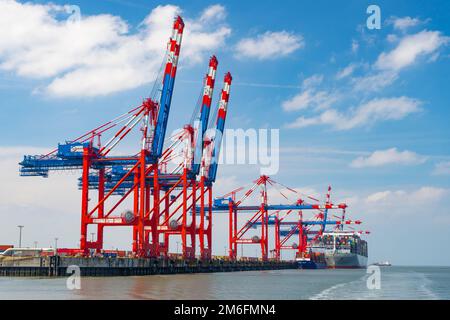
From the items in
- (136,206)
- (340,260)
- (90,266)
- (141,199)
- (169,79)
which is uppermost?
(169,79)

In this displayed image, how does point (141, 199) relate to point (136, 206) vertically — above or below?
above

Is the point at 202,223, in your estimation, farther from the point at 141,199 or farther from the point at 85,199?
the point at 85,199

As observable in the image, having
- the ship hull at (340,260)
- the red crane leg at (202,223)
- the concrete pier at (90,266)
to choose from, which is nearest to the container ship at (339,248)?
the ship hull at (340,260)

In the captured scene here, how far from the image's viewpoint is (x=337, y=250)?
7495 inches

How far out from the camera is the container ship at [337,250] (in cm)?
18438

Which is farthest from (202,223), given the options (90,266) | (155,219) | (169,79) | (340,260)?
(340,260)

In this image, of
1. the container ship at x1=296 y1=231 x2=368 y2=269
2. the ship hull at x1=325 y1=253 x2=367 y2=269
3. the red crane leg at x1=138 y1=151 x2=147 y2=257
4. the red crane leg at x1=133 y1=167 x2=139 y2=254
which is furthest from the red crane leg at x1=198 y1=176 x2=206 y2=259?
the ship hull at x1=325 y1=253 x2=367 y2=269

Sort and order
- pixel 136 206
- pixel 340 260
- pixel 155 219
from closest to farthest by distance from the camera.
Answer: pixel 136 206 → pixel 155 219 → pixel 340 260

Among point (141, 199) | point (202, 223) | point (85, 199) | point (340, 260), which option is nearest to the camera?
point (141, 199)

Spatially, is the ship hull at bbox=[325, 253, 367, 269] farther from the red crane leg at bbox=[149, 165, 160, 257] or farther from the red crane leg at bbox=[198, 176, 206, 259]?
the red crane leg at bbox=[149, 165, 160, 257]

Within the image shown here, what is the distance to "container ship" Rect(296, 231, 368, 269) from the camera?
18438 centimetres
